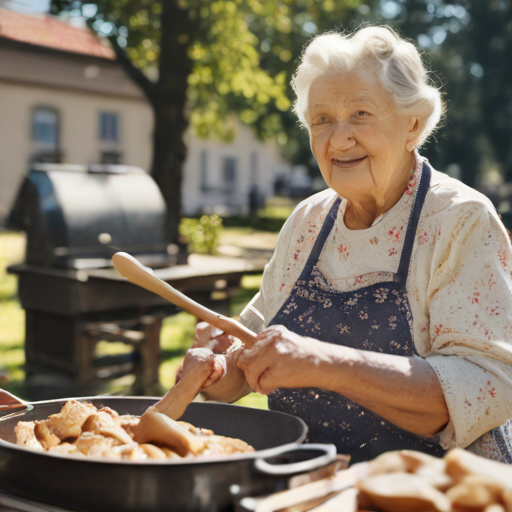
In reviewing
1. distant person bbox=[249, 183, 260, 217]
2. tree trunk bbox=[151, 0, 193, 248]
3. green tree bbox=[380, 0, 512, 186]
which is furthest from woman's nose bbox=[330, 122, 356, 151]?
distant person bbox=[249, 183, 260, 217]

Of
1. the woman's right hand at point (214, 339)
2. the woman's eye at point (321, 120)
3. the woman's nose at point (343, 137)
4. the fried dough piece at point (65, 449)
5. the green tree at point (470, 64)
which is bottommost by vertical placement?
the fried dough piece at point (65, 449)

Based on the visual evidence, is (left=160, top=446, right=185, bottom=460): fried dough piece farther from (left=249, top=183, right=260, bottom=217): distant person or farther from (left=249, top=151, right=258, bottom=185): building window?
(left=249, top=151, right=258, bottom=185): building window

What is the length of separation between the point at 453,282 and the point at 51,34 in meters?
22.6

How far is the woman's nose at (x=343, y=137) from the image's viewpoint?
1.85 m

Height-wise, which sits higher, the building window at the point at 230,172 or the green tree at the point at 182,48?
the green tree at the point at 182,48

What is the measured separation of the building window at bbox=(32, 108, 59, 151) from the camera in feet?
70.2

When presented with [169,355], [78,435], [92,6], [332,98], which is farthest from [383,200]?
[92,6]

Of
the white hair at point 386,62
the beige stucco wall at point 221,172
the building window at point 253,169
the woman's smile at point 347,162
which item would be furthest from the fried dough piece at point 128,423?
the building window at point 253,169

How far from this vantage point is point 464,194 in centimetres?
176

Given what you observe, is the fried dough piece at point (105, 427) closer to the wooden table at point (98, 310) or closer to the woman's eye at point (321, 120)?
the woman's eye at point (321, 120)

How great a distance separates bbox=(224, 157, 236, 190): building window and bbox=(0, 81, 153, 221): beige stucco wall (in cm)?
579

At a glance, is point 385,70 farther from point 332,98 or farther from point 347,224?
point 347,224

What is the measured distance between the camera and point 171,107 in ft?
31.7

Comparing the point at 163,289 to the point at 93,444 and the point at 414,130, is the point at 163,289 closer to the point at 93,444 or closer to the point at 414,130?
the point at 93,444
